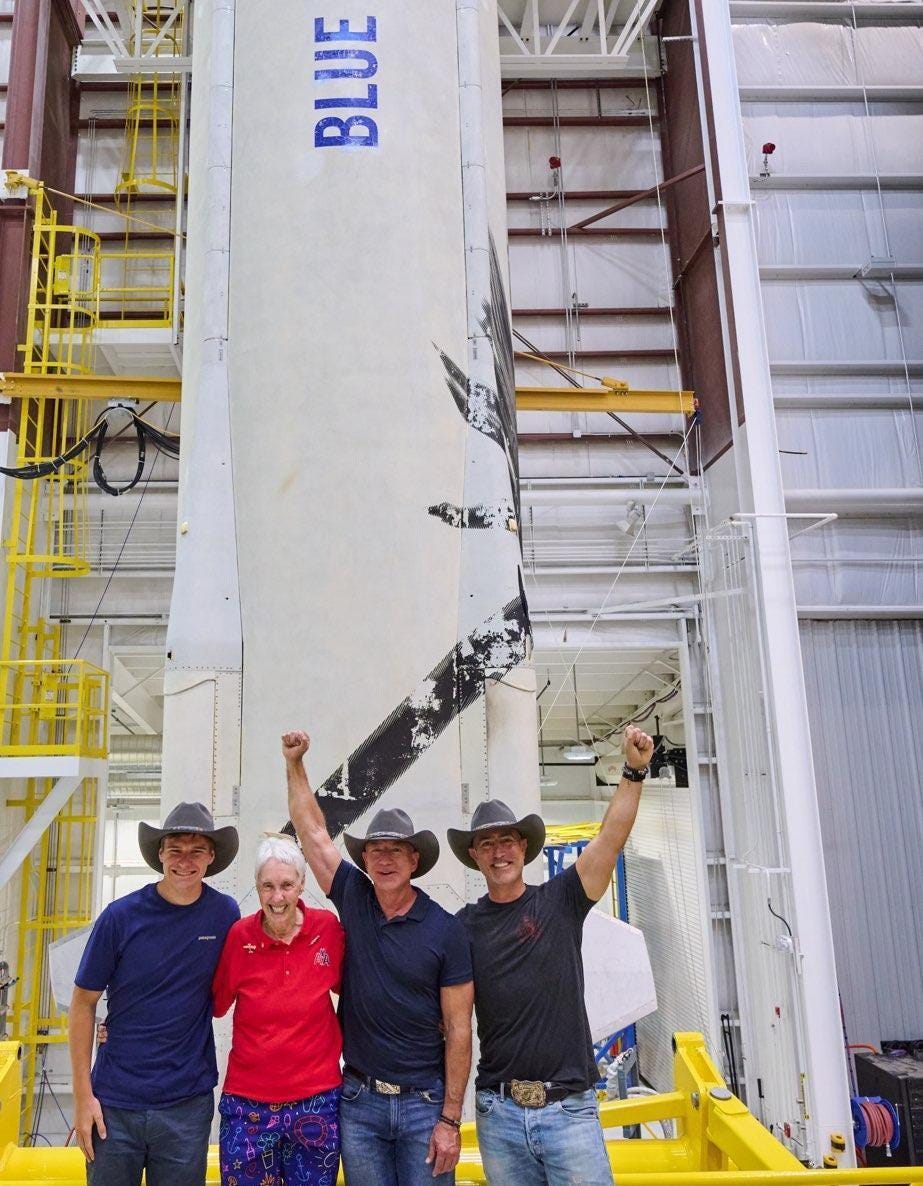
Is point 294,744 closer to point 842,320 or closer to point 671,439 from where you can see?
point 671,439

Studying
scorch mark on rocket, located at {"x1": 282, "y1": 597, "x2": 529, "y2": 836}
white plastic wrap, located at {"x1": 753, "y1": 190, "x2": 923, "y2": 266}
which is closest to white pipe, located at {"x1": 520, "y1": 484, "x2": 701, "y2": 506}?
white plastic wrap, located at {"x1": 753, "y1": 190, "x2": 923, "y2": 266}

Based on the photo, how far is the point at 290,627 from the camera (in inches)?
179

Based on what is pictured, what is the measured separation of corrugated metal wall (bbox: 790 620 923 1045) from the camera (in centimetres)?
1043

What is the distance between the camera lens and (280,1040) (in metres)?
2.76

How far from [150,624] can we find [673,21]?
9.81m

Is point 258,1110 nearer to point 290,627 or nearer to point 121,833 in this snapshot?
point 290,627

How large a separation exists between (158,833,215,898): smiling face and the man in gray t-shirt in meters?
0.83

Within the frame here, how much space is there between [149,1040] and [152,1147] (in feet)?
1.01

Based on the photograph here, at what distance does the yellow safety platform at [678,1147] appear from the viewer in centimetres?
316

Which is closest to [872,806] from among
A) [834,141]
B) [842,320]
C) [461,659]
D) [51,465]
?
[842,320]

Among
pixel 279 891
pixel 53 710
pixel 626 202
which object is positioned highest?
pixel 626 202

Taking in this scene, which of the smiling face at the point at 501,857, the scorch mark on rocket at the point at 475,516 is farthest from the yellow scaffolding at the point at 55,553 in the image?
the smiling face at the point at 501,857

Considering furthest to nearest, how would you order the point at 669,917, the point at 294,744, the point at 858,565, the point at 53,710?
the point at 669,917, the point at 858,565, the point at 53,710, the point at 294,744

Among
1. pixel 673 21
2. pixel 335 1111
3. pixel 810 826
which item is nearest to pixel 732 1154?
pixel 335 1111
